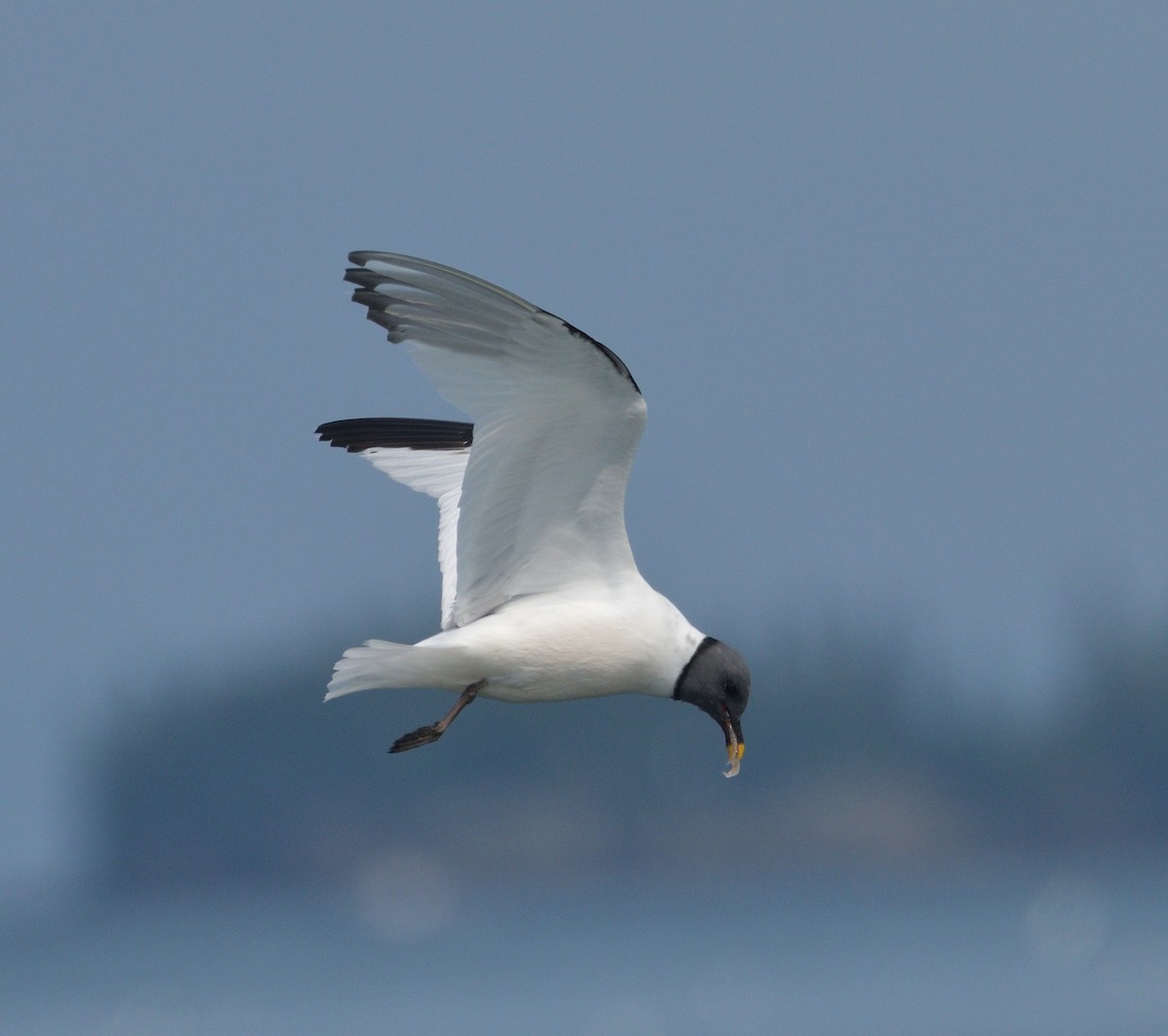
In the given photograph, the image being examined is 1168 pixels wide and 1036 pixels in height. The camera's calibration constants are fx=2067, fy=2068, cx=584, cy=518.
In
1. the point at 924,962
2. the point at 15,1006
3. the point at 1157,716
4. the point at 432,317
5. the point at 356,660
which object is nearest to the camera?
the point at 432,317

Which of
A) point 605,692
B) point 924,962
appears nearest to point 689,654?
point 605,692

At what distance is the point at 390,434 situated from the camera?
13586 mm

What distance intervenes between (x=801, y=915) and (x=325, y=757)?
1280 inches

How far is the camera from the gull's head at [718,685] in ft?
37.3

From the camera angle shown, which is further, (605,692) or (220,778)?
(220,778)

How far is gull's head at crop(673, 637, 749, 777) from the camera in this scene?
37.3ft

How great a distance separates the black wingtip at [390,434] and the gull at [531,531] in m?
1.88

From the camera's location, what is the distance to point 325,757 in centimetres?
13550

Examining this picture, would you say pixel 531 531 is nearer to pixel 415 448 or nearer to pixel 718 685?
pixel 718 685

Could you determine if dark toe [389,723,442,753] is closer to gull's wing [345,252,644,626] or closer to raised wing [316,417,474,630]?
gull's wing [345,252,644,626]

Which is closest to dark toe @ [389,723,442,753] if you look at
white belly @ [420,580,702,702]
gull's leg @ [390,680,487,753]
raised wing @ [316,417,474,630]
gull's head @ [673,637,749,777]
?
gull's leg @ [390,680,487,753]

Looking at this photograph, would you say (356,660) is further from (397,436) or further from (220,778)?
(220,778)

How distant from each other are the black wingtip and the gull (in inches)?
74.2

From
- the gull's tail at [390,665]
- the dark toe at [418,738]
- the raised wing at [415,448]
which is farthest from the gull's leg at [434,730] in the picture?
the raised wing at [415,448]
